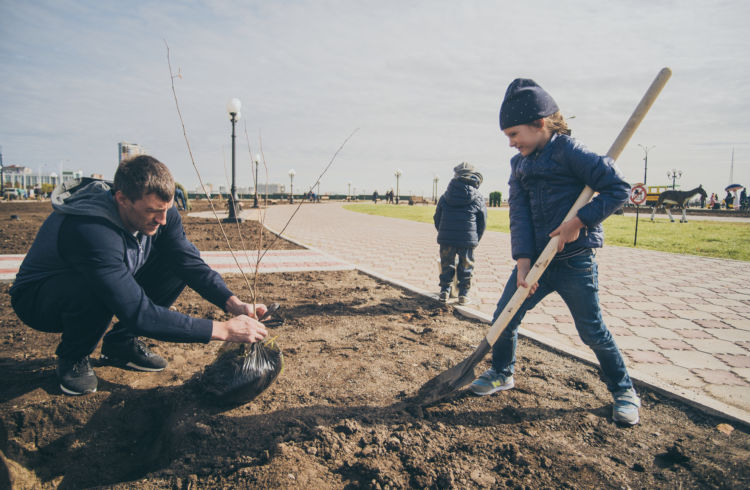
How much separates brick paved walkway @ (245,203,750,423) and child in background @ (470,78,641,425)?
29.4 inches

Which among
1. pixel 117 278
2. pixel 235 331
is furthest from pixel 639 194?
pixel 117 278

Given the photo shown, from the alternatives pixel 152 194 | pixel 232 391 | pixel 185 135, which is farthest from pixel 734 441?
pixel 185 135

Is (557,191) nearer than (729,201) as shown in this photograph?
Yes

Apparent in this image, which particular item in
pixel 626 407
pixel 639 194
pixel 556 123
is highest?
pixel 639 194

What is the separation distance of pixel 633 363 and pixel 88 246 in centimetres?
392

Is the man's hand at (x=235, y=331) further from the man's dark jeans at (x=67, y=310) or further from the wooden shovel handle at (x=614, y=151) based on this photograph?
the wooden shovel handle at (x=614, y=151)

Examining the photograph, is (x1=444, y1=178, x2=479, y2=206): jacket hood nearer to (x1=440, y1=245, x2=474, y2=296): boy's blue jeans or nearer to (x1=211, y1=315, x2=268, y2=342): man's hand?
(x1=440, y1=245, x2=474, y2=296): boy's blue jeans

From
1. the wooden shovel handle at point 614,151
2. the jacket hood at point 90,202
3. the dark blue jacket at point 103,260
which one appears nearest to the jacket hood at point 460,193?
the wooden shovel handle at point 614,151

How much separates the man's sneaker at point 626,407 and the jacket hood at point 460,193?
3.09 m

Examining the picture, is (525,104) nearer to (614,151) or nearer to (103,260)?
(614,151)

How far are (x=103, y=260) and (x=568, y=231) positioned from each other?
253 centimetres

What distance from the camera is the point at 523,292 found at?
237cm

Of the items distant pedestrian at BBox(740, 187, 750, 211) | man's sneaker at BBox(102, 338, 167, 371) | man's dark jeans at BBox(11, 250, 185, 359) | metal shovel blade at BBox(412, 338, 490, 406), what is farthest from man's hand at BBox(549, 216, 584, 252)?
distant pedestrian at BBox(740, 187, 750, 211)

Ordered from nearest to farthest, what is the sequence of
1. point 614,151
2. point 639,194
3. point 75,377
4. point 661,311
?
point 614,151 < point 75,377 < point 661,311 < point 639,194
